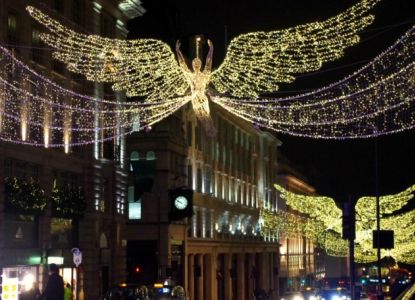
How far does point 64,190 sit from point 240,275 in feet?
130

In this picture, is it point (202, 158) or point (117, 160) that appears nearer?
point (117, 160)

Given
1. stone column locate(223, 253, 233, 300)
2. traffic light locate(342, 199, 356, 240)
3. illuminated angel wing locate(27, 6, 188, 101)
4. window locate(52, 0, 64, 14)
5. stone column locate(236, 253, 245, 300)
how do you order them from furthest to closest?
stone column locate(236, 253, 245, 300) < stone column locate(223, 253, 233, 300) < window locate(52, 0, 64, 14) < illuminated angel wing locate(27, 6, 188, 101) < traffic light locate(342, 199, 356, 240)

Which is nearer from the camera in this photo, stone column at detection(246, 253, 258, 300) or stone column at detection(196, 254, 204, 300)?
stone column at detection(196, 254, 204, 300)

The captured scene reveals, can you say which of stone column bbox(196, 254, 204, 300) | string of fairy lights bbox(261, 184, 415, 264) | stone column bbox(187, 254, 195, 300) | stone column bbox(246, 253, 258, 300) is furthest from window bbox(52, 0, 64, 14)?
stone column bbox(246, 253, 258, 300)

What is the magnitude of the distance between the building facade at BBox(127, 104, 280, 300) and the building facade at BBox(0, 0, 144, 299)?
6.40m

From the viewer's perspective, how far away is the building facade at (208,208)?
55.8 metres

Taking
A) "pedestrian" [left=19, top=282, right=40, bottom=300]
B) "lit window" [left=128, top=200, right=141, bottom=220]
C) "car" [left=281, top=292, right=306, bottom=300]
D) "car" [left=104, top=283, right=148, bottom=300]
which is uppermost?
"lit window" [left=128, top=200, right=141, bottom=220]

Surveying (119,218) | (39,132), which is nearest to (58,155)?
(39,132)

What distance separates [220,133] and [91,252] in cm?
2973

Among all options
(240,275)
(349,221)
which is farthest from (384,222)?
(349,221)

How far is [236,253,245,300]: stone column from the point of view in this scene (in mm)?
77125

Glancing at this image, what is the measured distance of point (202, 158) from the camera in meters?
65.1

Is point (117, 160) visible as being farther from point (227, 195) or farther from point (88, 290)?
point (227, 195)

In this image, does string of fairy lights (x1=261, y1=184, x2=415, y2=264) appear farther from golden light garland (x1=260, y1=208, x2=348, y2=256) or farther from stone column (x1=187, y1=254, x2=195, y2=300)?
stone column (x1=187, y1=254, x2=195, y2=300)
